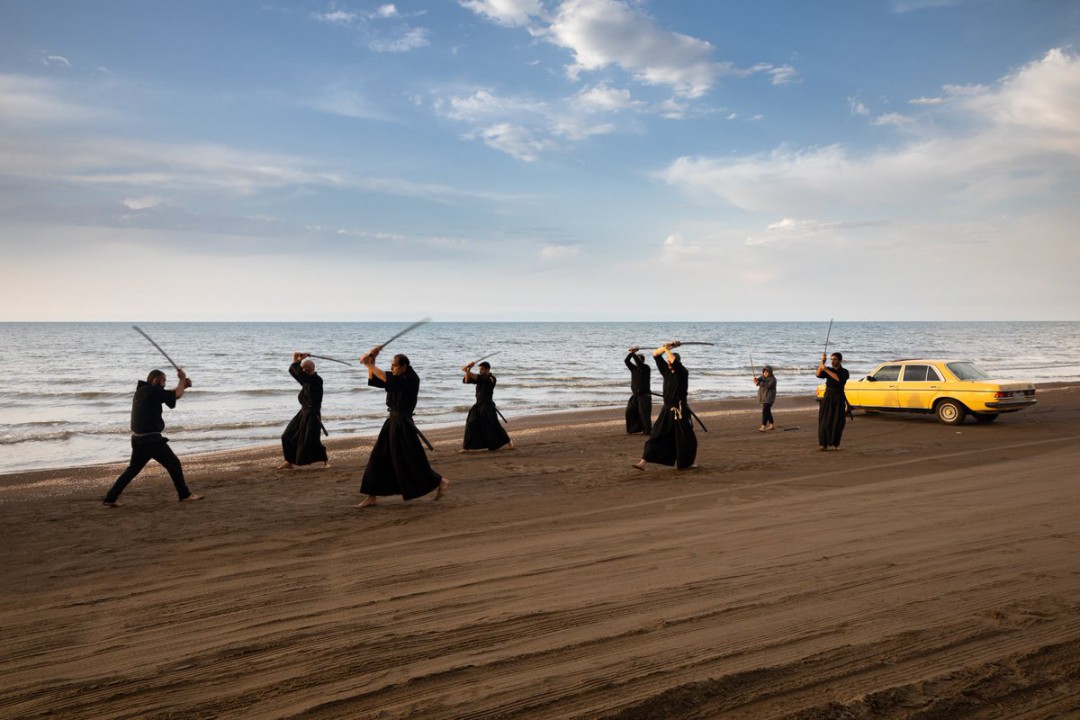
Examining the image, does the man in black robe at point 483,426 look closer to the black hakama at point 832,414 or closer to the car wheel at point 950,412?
the black hakama at point 832,414

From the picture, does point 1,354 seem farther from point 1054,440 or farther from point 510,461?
point 1054,440

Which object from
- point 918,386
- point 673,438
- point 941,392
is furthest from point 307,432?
point 941,392

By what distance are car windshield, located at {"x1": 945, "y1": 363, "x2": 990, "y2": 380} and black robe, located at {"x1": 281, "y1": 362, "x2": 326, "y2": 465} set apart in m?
15.4

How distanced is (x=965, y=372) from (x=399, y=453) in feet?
51.1

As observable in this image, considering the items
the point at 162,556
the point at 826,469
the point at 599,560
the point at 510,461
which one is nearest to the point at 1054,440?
the point at 826,469

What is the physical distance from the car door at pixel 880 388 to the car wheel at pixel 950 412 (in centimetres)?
108

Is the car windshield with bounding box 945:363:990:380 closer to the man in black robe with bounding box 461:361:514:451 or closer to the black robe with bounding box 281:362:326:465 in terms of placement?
the man in black robe with bounding box 461:361:514:451

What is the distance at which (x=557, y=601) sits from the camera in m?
5.23

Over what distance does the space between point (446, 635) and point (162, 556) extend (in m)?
3.80

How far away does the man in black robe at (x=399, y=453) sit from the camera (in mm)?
9008

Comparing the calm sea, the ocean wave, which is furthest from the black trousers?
the ocean wave

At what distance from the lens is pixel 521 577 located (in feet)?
19.2

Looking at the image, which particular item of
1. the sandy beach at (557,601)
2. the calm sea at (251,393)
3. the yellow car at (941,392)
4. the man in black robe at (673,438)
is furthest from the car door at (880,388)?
the man in black robe at (673,438)

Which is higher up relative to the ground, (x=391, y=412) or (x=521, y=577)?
(x=391, y=412)
